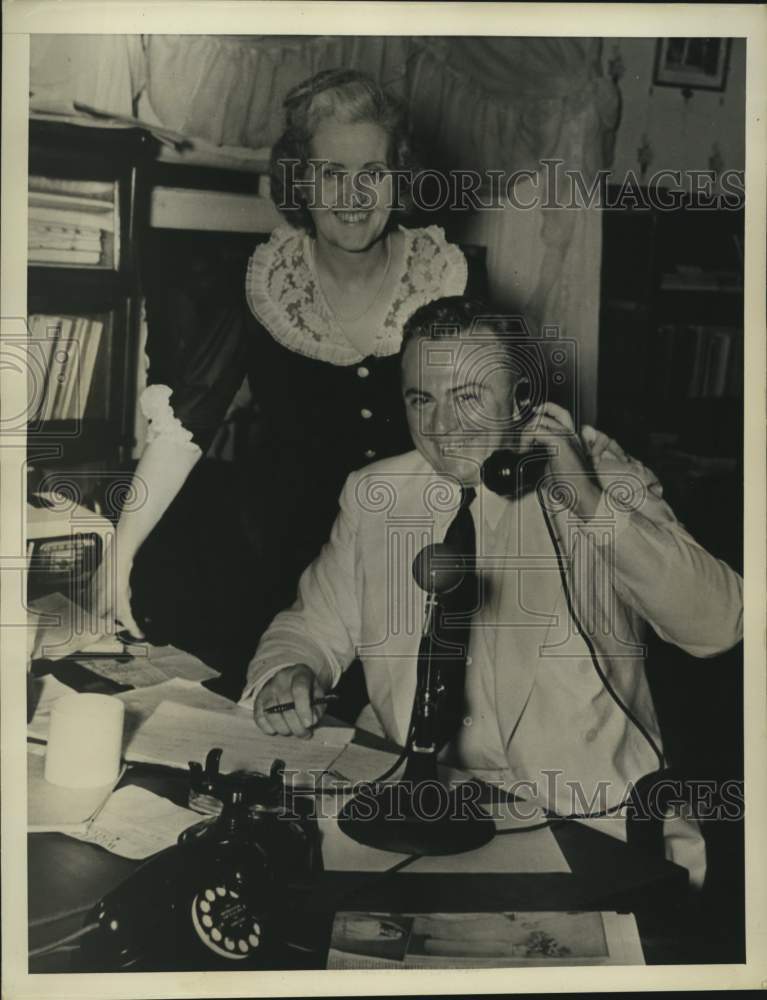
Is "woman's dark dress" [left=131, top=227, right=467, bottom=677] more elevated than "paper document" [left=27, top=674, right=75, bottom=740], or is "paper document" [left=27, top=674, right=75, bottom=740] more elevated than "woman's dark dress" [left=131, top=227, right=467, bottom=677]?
"woman's dark dress" [left=131, top=227, right=467, bottom=677]

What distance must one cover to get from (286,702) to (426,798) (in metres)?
0.28

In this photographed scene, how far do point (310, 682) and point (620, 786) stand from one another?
1.78 feet

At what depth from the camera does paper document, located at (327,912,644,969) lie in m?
1.73

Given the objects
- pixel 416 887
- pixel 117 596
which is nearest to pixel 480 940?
pixel 416 887

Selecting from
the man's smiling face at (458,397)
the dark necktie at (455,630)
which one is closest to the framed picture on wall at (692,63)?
the man's smiling face at (458,397)

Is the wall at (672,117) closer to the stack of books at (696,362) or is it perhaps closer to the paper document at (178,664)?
the stack of books at (696,362)

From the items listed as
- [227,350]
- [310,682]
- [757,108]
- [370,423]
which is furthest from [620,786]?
[757,108]

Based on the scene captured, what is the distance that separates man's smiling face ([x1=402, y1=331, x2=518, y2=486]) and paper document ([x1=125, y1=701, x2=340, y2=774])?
1.73 feet

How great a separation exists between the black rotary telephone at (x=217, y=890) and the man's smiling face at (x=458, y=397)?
59cm

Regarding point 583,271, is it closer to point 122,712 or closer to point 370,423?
point 370,423

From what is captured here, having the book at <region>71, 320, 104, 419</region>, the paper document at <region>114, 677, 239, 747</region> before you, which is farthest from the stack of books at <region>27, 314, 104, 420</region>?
the paper document at <region>114, 677, 239, 747</region>

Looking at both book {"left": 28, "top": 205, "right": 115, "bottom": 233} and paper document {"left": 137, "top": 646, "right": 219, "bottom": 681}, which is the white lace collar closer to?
book {"left": 28, "top": 205, "right": 115, "bottom": 233}

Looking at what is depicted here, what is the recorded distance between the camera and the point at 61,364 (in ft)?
5.74

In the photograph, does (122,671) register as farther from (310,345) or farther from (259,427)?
(310,345)
